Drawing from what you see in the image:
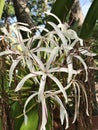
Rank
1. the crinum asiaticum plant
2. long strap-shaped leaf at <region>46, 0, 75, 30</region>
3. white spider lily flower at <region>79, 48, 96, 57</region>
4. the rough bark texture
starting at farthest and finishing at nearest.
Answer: the rough bark texture < long strap-shaped leaf at <region>46, 0, 75, 30</region> < white spider lily flower at <region>79, 48, 96, 57</region> < the crinum asiaticum plant

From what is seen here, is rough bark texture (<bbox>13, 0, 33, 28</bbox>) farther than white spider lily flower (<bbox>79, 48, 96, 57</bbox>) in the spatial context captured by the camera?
Yes

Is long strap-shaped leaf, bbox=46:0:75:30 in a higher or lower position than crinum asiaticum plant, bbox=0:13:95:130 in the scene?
higher

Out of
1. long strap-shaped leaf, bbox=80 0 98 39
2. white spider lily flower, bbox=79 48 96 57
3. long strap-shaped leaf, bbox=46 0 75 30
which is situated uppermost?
long strap-shaped leaf, bbox=46 0 75 30

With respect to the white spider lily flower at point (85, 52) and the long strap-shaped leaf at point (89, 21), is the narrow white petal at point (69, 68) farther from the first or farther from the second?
the long strap-shaped leaf at point (89, 21)

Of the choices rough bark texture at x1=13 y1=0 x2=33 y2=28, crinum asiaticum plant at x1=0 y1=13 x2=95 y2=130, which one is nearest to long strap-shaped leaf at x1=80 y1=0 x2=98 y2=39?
crinum asiaticum plant at x1=0 y1=13 x2=95 y2=130

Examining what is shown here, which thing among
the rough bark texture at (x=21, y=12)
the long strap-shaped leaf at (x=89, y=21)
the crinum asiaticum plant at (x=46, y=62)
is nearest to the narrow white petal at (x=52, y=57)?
the crinum asiaticum plant at (x=46, y=62)

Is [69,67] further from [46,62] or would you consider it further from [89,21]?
[89,21]

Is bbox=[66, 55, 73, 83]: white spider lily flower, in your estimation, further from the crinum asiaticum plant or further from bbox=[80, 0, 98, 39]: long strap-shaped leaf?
bbox=[80, 0, 98, 39]: long strap-shaped leaf

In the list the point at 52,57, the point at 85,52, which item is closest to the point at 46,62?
the point at 52,57

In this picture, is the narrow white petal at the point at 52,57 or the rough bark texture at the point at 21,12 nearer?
the narrow white petal at the point at 52,57

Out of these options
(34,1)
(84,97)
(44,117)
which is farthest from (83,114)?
(34,1)
